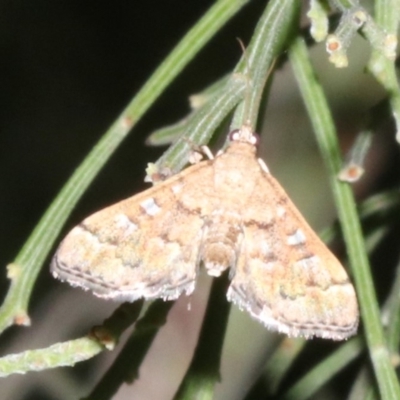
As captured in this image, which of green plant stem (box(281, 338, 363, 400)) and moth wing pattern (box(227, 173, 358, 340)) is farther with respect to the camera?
green plant stem (box(281, 338, 363, 400))

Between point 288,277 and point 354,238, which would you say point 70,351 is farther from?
point 354,238

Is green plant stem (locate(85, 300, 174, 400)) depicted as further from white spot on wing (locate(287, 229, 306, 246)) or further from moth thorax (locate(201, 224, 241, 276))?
white spot on wing (locate(287, 229, 306, 246))

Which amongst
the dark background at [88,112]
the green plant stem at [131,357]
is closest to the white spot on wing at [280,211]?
the green plant stem at [131,357]

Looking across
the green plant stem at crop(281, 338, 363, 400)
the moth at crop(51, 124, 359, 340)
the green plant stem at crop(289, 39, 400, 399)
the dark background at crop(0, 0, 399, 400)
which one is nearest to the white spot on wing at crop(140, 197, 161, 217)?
the moth at crop(51, 124, 359, 340)

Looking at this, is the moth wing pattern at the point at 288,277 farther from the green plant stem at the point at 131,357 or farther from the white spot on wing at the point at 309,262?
the green plant stem at the point at 131,357

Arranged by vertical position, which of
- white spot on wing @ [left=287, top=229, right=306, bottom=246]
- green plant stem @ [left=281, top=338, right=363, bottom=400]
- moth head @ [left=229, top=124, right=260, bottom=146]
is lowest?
green plant stem @ [left=281, top=338, right=363, bottom=400]

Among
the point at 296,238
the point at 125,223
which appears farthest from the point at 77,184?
the point at 296,238
